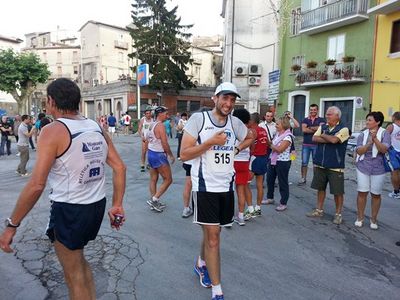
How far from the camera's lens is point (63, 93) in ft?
8.26

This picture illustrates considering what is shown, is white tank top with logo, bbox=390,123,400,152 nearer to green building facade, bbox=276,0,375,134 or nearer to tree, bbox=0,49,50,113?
green building facade, bbox=276,0,375,134

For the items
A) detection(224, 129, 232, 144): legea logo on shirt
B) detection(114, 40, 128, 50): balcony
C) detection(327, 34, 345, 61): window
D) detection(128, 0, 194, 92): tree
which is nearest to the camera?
detection(224, 129, 232, 144): legea logo on shirt

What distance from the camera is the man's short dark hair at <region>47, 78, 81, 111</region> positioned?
2501mm

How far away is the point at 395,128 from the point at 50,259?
711 centimetres

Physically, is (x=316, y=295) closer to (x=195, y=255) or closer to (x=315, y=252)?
(x=315, y=252)

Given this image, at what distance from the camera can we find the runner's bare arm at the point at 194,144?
302 centimetres

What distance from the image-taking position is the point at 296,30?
79.2ft

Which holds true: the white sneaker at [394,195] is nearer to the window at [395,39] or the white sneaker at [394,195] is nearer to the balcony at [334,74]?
the window at [395,39]

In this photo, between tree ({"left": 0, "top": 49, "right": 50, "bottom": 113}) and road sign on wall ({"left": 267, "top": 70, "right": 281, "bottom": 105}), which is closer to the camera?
road sign on wall ({"left": 267, "top": 70, "right": 281, "bottom": 105})

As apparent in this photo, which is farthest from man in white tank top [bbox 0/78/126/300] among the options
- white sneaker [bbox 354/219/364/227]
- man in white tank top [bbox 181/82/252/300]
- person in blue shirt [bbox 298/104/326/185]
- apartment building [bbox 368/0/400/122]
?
apartment building [bbox 368/0/400/122]

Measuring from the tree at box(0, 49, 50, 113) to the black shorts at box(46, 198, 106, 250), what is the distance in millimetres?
33262

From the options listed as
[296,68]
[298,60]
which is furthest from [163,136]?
[298,60]

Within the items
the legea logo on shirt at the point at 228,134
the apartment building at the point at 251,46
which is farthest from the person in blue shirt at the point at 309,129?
the apartment building at the point at 251,46

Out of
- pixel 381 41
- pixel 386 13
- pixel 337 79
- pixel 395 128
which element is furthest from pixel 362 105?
pixel 395 128
